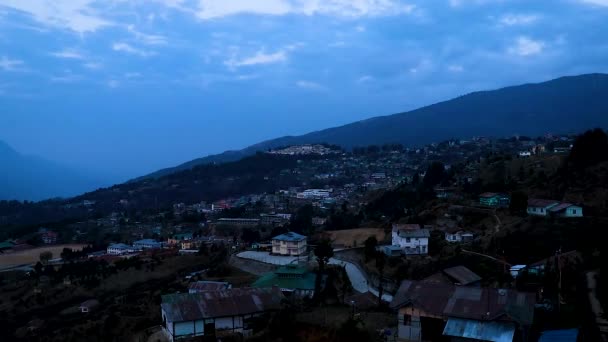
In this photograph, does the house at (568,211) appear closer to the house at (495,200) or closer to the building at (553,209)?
the building at (553,209)

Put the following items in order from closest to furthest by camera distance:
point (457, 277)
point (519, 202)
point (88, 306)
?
point (457, 277) → point (519, 202) → point (88, 306)

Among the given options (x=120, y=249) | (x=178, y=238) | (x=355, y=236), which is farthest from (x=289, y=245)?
(x=120, y=249)

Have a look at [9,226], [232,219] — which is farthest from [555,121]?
[9,226]

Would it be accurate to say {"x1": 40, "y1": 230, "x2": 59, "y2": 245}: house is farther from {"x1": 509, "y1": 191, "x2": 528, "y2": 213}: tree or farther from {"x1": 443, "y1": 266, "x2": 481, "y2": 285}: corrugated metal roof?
{"x1": 443, "y1": 266, "x2": 481, "y2": 285}: corrugated metal roof

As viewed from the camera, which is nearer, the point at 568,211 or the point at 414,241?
the point at 568,211

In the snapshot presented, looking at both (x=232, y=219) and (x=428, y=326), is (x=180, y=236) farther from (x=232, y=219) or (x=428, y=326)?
(x=428, y=326)

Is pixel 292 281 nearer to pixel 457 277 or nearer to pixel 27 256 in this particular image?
pixel 457 277

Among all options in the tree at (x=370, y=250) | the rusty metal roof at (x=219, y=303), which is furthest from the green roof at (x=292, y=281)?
the tree at (x=370, y=250)
